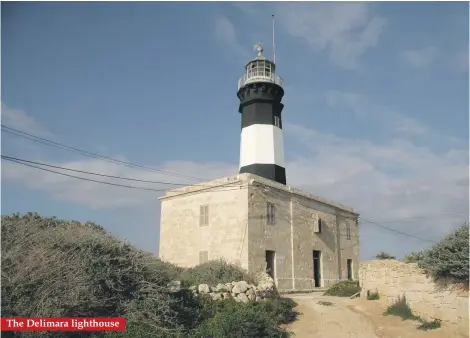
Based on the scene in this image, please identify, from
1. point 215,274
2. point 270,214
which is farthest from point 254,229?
point 215,274

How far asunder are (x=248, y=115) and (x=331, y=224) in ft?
26.0

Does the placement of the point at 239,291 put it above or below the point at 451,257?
below

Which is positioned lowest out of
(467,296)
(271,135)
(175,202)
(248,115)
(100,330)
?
(100,330)

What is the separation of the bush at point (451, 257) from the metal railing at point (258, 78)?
1491 cm

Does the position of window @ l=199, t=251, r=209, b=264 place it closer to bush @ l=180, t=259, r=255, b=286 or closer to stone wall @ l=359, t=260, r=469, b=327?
bush @ l=180, t=259, r=255, b=286

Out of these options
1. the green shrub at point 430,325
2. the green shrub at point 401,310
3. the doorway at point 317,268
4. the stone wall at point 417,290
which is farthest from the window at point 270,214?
the green shrub at point 430,325

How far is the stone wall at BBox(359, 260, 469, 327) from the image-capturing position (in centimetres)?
1061

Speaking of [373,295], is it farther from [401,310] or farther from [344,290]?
[344,290]

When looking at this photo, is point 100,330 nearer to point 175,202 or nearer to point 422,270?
point 422,270

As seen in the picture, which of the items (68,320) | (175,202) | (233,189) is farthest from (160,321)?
(175,202)

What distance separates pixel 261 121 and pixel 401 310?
1316 centimetres

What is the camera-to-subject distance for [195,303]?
39.4 ft

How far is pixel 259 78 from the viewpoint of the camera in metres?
23.8
